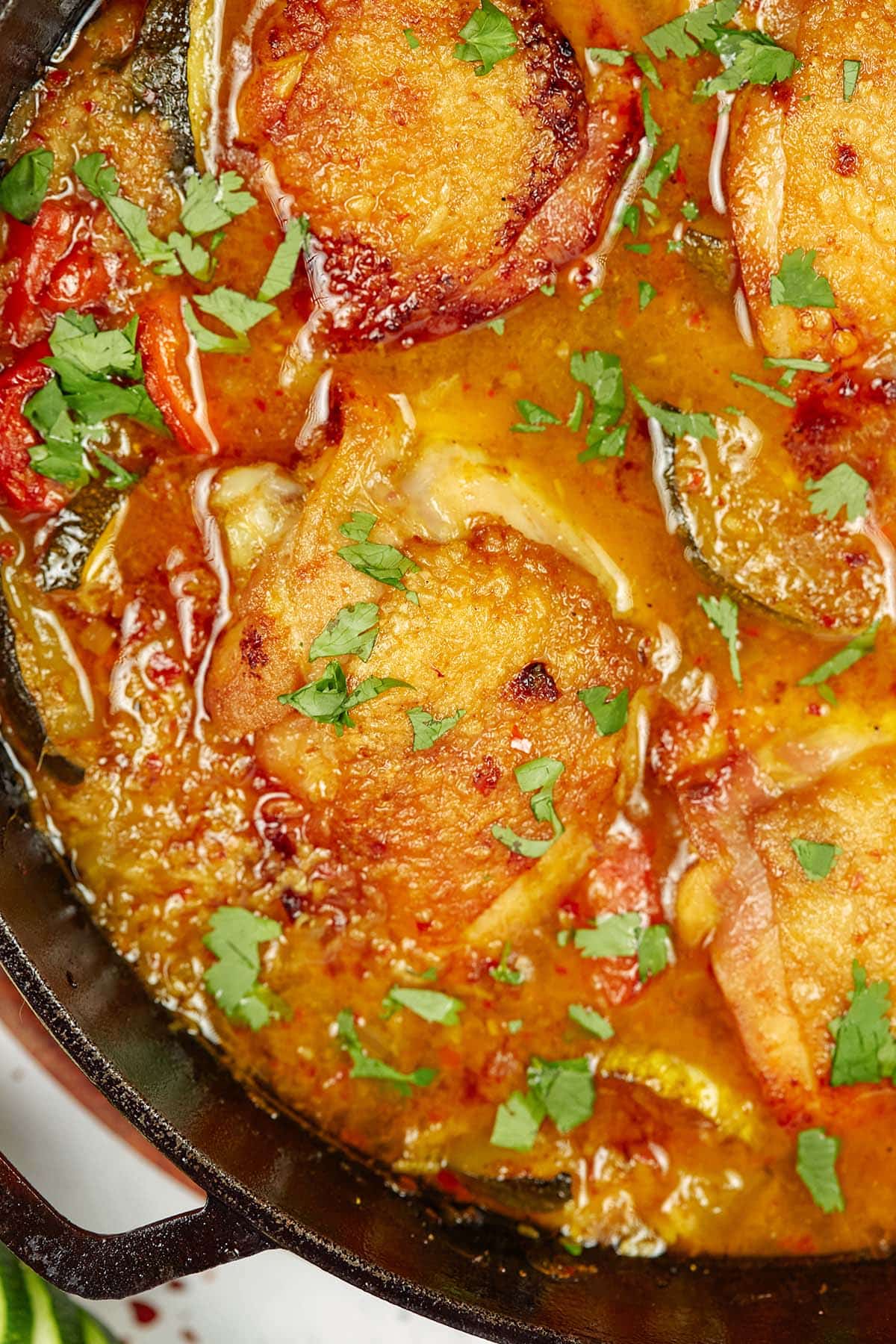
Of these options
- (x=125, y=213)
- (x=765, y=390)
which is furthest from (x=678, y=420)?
(x=125, y=213)

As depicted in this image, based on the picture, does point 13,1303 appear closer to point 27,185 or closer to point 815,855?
point 815,855

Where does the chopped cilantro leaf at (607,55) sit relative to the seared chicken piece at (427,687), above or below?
above

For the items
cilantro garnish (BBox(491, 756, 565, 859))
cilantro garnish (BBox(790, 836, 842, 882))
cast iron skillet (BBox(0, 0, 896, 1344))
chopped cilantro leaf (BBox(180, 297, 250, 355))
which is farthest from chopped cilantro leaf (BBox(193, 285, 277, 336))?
cilantro garnish (BBox(790, 836, 842, 882))

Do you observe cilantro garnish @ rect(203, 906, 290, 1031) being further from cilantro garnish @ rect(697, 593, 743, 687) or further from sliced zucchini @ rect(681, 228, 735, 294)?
sliced zucchini @ rect(681, 228, 735, 294)

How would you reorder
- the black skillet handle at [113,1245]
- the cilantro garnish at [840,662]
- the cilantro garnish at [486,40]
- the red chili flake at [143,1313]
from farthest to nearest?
the red chili flake at [143,1313]
the cilantro garnish at [840,662]
the cilantro garnish at [486,40]
the black skillet handle at [113,1245]

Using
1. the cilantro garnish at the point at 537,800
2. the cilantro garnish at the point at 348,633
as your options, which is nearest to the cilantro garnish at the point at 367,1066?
the cilantro garnish at the point at 537,800

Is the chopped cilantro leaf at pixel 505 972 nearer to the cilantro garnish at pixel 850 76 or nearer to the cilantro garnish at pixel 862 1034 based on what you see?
the cilantro garnish at pixel 862 1034
